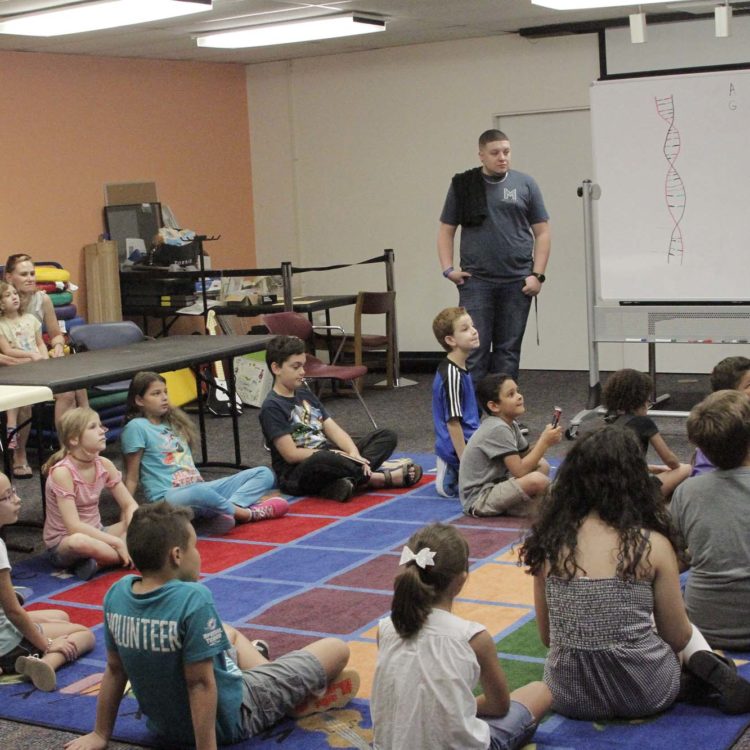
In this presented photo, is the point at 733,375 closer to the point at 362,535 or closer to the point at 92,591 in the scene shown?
the point at 362,535

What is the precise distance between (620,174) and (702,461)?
303cm

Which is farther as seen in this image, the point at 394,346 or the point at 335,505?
the point at 394,346

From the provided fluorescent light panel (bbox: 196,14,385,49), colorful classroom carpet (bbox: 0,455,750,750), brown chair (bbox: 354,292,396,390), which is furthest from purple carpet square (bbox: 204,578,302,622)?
fluorescent light panel (bbox: 196,14,385,49)

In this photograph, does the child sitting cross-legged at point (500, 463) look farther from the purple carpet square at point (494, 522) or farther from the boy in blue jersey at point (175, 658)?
the boy in blue jersey at point (175, 658)

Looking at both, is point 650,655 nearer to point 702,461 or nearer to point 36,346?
point 702,461

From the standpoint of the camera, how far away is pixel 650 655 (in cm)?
275

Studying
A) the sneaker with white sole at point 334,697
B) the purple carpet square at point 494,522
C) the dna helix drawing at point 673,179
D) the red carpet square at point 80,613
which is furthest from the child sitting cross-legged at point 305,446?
the sneaker with white sole at point 334,697

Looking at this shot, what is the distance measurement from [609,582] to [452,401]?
2530 mm

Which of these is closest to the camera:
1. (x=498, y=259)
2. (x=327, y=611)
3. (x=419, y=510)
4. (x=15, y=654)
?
(x=15, y=654)

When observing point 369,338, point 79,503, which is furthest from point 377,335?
point 79,503

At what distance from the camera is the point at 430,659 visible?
244cm

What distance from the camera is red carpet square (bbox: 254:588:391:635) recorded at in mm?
3742

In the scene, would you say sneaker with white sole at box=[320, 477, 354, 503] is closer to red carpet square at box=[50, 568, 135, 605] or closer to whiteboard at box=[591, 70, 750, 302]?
red carpet square at box=[50, 568, 135, 605]

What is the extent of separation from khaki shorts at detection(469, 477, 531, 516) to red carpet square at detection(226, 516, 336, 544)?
0.62m
